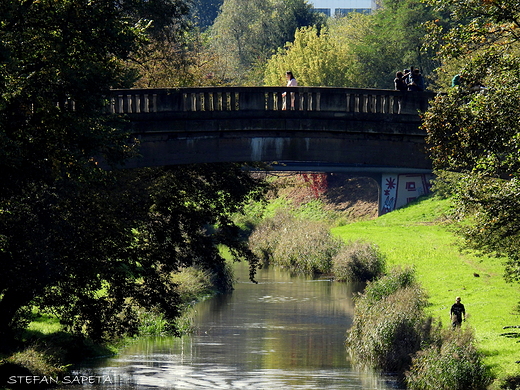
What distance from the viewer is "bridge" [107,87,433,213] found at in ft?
95.3

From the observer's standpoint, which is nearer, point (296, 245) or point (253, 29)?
point (296, 245)

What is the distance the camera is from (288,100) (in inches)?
1172

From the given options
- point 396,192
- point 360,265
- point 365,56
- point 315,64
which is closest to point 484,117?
point 360,265

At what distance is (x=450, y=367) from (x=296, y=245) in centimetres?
3031

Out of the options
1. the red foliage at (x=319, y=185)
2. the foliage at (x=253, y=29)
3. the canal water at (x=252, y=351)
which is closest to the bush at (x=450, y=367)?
the canal water at (x=252, y=351)

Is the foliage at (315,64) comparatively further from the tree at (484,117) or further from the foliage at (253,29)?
the tree at (484,117)

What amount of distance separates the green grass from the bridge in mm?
6738

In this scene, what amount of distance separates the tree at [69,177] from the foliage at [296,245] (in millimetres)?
25933

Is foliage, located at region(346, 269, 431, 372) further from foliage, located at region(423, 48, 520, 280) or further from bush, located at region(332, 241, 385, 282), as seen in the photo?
bush, located at region(332, 241, 385, 282)

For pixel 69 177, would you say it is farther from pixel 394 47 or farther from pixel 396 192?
pixel 394 47

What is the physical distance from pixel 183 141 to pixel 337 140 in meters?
5.08

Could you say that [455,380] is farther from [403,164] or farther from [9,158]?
[9,158]

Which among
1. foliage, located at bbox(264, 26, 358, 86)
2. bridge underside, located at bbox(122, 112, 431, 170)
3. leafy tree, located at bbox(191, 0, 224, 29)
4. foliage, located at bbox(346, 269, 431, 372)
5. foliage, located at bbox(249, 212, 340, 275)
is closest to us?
bridge underside, located at bbox(122, 112, 431, 170)

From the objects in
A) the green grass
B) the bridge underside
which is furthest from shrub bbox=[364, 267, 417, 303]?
the bridge underside
